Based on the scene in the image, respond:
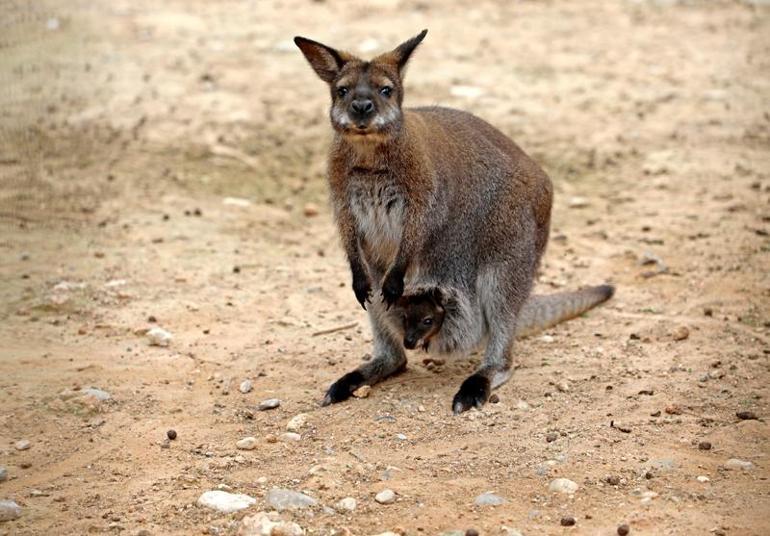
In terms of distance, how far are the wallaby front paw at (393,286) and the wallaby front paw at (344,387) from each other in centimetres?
45

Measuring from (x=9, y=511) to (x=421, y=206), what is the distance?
2.38m

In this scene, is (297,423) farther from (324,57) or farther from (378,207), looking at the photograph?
(324,57)

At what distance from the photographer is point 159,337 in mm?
5777

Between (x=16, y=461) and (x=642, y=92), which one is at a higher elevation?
(x=642, y=92)

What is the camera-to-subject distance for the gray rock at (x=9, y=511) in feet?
13.0

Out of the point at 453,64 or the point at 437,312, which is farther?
the point at 453,64

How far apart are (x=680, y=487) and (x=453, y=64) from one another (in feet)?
22.7

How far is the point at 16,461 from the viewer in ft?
14.4

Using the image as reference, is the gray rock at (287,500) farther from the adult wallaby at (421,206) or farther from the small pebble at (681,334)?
the small pebble at (681,334)

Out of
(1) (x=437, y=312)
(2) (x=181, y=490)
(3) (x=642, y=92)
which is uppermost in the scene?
(3) (x=642, y=92)

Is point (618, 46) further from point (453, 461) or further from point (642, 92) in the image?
point (453, 461)

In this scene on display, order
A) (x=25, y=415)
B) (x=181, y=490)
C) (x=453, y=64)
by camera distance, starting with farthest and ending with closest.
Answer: (x=453, y=64) → (x=25, y=415) → (x=181, y=490)

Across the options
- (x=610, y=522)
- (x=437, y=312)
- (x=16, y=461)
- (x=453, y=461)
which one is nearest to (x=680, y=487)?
(x=610, y=522)

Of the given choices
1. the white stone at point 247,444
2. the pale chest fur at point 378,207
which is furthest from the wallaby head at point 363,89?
the white stone at point 247,444
